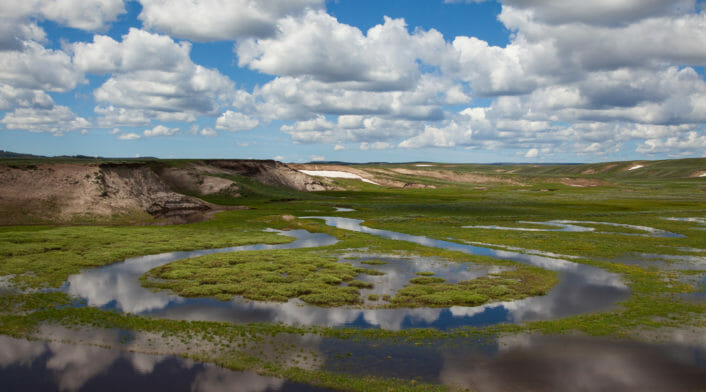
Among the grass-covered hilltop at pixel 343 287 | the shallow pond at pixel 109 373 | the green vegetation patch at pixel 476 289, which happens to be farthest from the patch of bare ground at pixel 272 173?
the shallow pond at pixel 109 373

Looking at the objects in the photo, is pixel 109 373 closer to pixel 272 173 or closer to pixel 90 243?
pixel 90 243

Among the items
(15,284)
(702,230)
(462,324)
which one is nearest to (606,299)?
(462,324)

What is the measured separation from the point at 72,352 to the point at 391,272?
2411 cm

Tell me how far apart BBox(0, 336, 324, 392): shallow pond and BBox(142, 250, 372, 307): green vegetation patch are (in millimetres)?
9956

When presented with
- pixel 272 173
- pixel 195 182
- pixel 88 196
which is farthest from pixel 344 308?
pixel 272 173

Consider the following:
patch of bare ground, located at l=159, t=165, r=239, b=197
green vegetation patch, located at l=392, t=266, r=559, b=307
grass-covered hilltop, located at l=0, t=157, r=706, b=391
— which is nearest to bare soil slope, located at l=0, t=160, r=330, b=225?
grass-covered hilltop, located at l=0, t=157, r=706, b=391

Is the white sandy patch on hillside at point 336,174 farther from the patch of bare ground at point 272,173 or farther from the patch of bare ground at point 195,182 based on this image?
the patch of bare ground at point 195,182

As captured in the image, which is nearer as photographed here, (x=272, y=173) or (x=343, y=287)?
(x=343, y=287)

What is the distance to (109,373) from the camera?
19312 millimetres

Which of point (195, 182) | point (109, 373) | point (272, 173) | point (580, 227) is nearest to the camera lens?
point (109, 373)

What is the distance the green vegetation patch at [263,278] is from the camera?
30.8m

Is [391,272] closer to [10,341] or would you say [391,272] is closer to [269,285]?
[269,285]

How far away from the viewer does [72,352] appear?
69.7ft

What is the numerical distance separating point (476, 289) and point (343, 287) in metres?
9.79
